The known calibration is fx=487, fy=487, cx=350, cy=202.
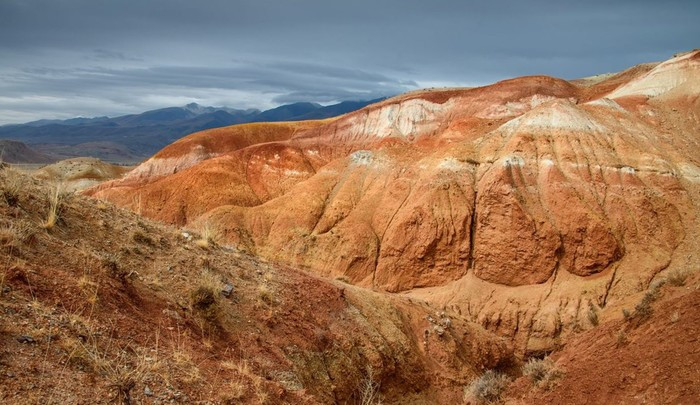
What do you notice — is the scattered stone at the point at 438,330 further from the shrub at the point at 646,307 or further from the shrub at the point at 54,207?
the shrub at the point at 54,207

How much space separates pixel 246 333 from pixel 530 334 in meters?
20.3

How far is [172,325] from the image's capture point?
789 cm

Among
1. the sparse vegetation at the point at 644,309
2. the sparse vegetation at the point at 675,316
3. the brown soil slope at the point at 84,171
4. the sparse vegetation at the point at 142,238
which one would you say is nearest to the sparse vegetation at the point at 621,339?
the sparse vegetation at the point at 644,309

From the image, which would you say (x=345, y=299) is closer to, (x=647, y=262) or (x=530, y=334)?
(x=530, y=334)

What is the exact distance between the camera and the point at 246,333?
9.14 meters

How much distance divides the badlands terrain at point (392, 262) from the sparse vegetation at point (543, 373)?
0.06 m

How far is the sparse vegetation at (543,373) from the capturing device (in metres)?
9.93

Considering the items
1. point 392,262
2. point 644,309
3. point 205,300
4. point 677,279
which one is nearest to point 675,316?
point 644,309

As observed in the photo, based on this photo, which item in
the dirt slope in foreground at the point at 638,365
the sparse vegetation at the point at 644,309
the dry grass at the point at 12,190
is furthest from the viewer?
the sparse vegetation at the point at 644,309

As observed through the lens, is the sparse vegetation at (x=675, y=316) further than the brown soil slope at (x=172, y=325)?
Yes

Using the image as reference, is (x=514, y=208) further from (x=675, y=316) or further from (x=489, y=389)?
(x=675, y=316)

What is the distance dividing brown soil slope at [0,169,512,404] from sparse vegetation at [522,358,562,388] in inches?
128

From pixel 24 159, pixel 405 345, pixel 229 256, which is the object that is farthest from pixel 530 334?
pixel 24 159

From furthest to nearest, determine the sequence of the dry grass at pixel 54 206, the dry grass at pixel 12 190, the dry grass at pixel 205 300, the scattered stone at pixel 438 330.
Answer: the scattered stone at pixel 438 330
the dry grass at pixel 205 300
the dry grass at pixel 54 206
the dry grass at pixel 12 190
